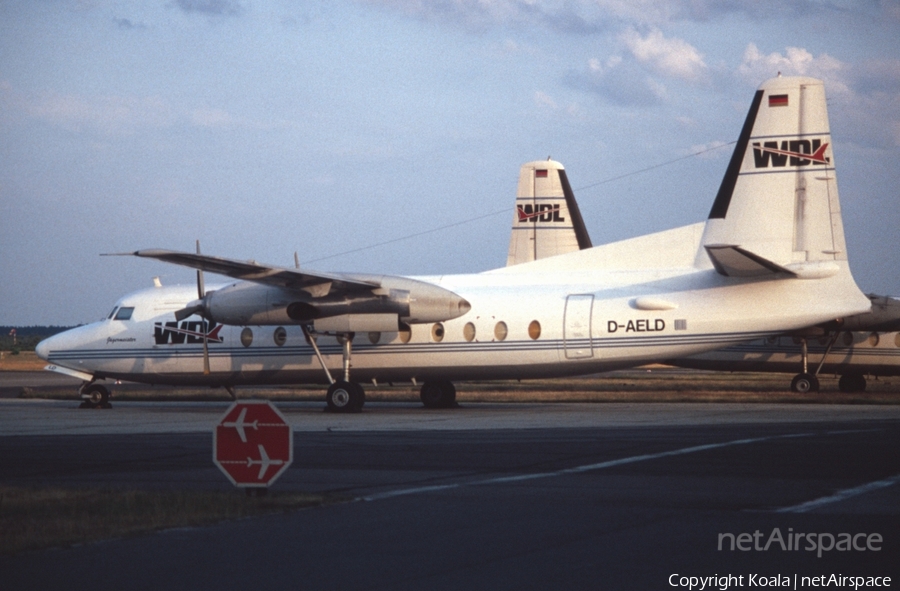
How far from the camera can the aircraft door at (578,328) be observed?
22.6 metres

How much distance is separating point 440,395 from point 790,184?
1047cm

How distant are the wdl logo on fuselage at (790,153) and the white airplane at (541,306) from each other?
30mm

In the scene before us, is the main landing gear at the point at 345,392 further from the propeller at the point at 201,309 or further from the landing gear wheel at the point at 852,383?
the landing gear wheel at the point at 852,383

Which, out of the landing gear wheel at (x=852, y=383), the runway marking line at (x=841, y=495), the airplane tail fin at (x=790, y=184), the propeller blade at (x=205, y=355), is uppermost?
the airplane tail fin at (x=790, y=184)

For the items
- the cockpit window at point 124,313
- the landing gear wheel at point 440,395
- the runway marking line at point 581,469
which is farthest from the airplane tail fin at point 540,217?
the runway marking line at point 581,469

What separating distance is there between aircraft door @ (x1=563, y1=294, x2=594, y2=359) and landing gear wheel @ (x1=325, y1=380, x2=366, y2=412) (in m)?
5.13

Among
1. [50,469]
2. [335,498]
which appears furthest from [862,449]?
[50,469]

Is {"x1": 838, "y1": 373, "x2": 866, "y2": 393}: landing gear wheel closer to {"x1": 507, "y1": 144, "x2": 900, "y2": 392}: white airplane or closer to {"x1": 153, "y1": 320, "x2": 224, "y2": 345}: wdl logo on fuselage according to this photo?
{"x1": 507, "y1": 144, "x2": 900, "y2": 392}: white airplane

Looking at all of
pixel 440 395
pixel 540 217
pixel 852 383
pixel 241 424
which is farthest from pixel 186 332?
pixel 852 383

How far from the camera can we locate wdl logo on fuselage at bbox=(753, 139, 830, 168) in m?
21.3

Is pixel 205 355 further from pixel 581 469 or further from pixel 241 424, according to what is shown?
pixel 241 424

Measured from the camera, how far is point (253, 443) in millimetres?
9758

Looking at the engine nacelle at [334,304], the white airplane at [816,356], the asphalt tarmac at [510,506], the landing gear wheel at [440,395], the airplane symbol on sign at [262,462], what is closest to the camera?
the asphalt tarmac at [510,506]

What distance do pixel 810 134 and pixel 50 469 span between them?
16.2 meters
